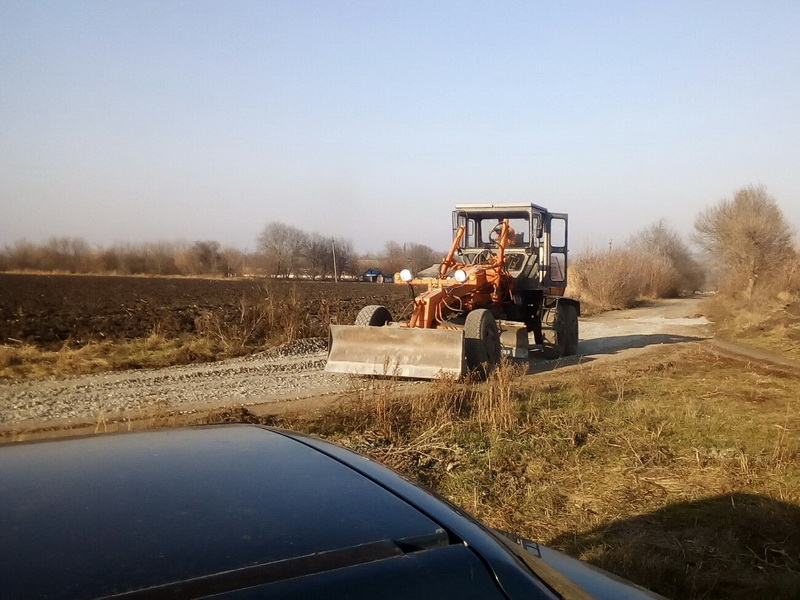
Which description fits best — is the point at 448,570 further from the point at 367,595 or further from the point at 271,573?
the point at 271,573

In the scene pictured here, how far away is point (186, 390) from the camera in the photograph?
380 inches

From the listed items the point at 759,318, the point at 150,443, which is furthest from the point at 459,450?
the point at 759,318

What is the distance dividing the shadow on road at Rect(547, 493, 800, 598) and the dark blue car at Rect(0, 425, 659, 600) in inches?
88.1

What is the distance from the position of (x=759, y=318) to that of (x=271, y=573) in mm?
24494

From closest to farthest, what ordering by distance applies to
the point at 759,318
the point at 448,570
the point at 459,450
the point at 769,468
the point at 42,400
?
1. the point at 448,570
2. the point at 769,468
3. the point at 459,450
4. the point at 42,400
5. the point at 759,318

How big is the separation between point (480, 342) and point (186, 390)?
176 inches

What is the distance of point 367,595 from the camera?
1.30 meters

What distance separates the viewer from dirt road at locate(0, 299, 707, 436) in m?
8.05

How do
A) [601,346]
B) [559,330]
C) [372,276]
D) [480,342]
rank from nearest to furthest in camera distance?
[480,342] → [559,330] → [601,346] → [372,276]

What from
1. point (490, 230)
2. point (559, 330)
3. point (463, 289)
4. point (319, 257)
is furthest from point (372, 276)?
point (463, 289)

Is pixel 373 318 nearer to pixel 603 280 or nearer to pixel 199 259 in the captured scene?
pixel 603 280

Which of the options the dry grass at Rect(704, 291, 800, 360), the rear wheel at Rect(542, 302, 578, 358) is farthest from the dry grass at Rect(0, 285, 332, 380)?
the dry grass at Rect(704, 291, 800, 360)

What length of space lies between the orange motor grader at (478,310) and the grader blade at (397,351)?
0.6 inches

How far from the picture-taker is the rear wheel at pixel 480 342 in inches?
407
